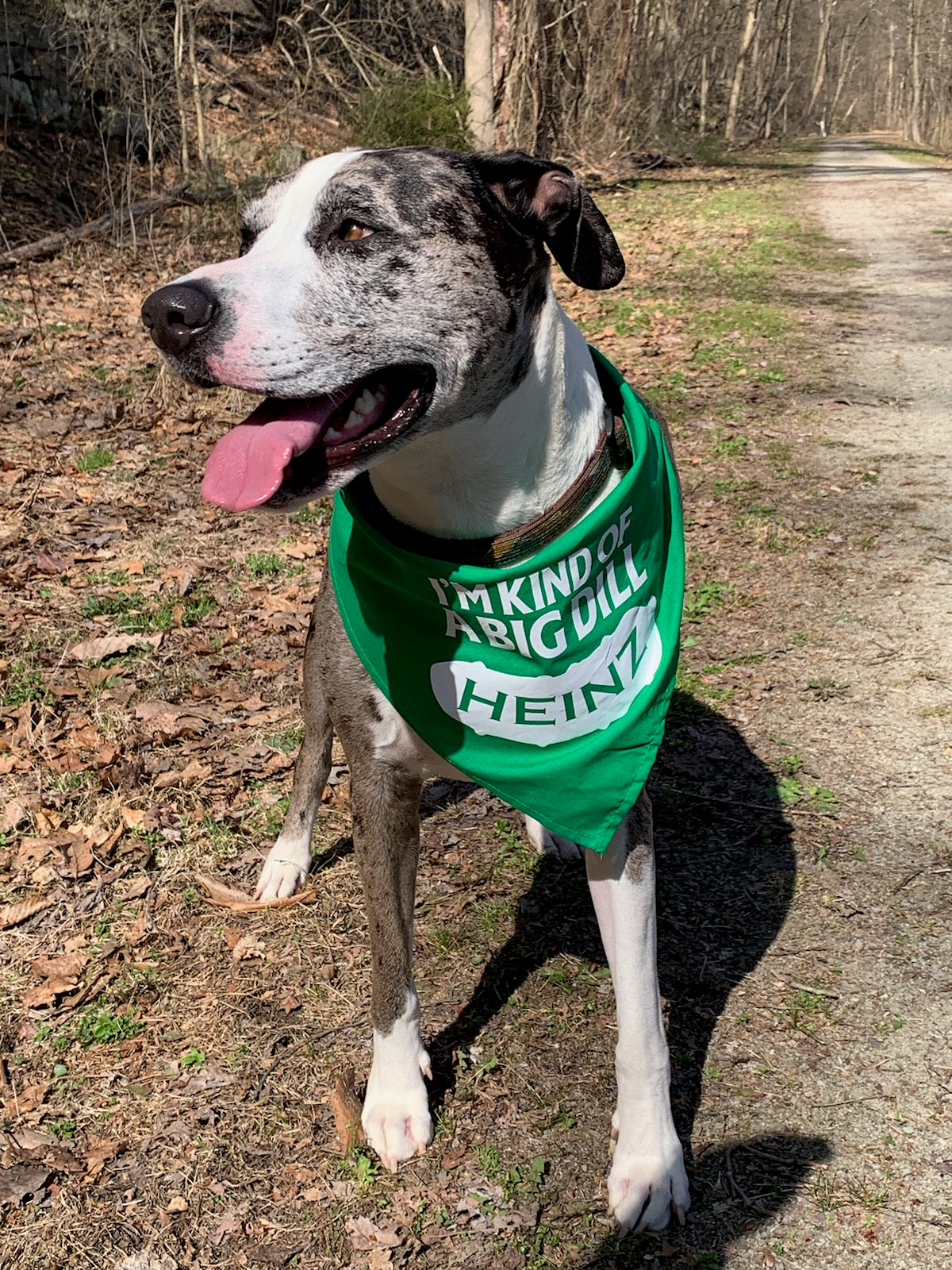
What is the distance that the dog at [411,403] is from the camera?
2.07 metres

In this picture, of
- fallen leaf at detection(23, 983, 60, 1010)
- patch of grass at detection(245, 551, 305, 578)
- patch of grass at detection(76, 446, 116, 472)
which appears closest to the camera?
fallen leaf at detection(23, 983, 60, 1010)

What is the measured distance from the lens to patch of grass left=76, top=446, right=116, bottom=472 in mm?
6344

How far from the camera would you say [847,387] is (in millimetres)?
7727

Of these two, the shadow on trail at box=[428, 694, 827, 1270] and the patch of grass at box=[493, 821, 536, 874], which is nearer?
the shadow on trail at box=[428, 694, 827, 1270]

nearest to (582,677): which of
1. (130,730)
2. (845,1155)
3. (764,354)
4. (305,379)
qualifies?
(305,379)

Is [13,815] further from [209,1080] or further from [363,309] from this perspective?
[363,309]

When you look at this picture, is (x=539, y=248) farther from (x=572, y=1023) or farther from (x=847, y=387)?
(x=847, y=387)

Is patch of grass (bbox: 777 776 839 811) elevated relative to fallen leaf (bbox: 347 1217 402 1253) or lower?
elevated

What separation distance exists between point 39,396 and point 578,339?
19.2ft

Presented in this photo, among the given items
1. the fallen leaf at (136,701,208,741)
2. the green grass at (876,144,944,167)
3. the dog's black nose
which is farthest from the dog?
the green grass at (876,144,944,167)

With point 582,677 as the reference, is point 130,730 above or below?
below

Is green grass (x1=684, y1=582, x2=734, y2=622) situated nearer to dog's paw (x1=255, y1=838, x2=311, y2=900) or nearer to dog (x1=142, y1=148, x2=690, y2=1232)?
dog's paw (x1=255, y1=838, x2=311, y2=900)

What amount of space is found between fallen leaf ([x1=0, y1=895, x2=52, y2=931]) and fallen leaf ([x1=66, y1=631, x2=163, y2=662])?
1.38 meters

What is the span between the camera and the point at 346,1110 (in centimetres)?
260
